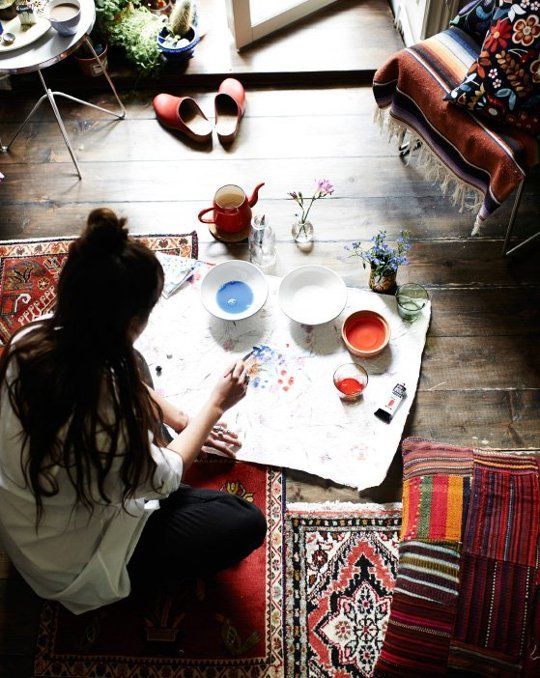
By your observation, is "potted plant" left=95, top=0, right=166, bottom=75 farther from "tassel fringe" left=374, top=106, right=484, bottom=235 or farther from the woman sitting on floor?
the woman sitting on floor

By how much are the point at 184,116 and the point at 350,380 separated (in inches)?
49.8

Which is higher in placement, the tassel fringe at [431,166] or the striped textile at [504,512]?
the tassel fringe at [431,166]

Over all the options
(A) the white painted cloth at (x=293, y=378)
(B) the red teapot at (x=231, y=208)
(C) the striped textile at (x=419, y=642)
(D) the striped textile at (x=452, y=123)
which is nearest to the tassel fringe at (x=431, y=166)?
(D) the striped textile at (x=452, y=123)

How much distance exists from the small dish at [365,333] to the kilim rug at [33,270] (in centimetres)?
59

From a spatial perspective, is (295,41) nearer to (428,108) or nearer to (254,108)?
(254,108)

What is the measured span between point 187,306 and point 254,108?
38.0 inches

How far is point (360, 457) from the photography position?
65.7 inches

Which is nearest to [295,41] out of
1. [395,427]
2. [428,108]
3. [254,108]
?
[254,108]

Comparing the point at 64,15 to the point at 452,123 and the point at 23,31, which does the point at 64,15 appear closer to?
the point at 23,31

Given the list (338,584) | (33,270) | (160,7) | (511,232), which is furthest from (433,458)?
(160,7)

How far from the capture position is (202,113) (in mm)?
2338

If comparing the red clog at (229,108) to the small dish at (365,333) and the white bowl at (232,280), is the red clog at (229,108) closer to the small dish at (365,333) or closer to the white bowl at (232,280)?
the white bowl at (232,280)

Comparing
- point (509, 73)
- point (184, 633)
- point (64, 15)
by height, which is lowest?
point (184, 633)

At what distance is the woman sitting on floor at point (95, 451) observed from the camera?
96cm
